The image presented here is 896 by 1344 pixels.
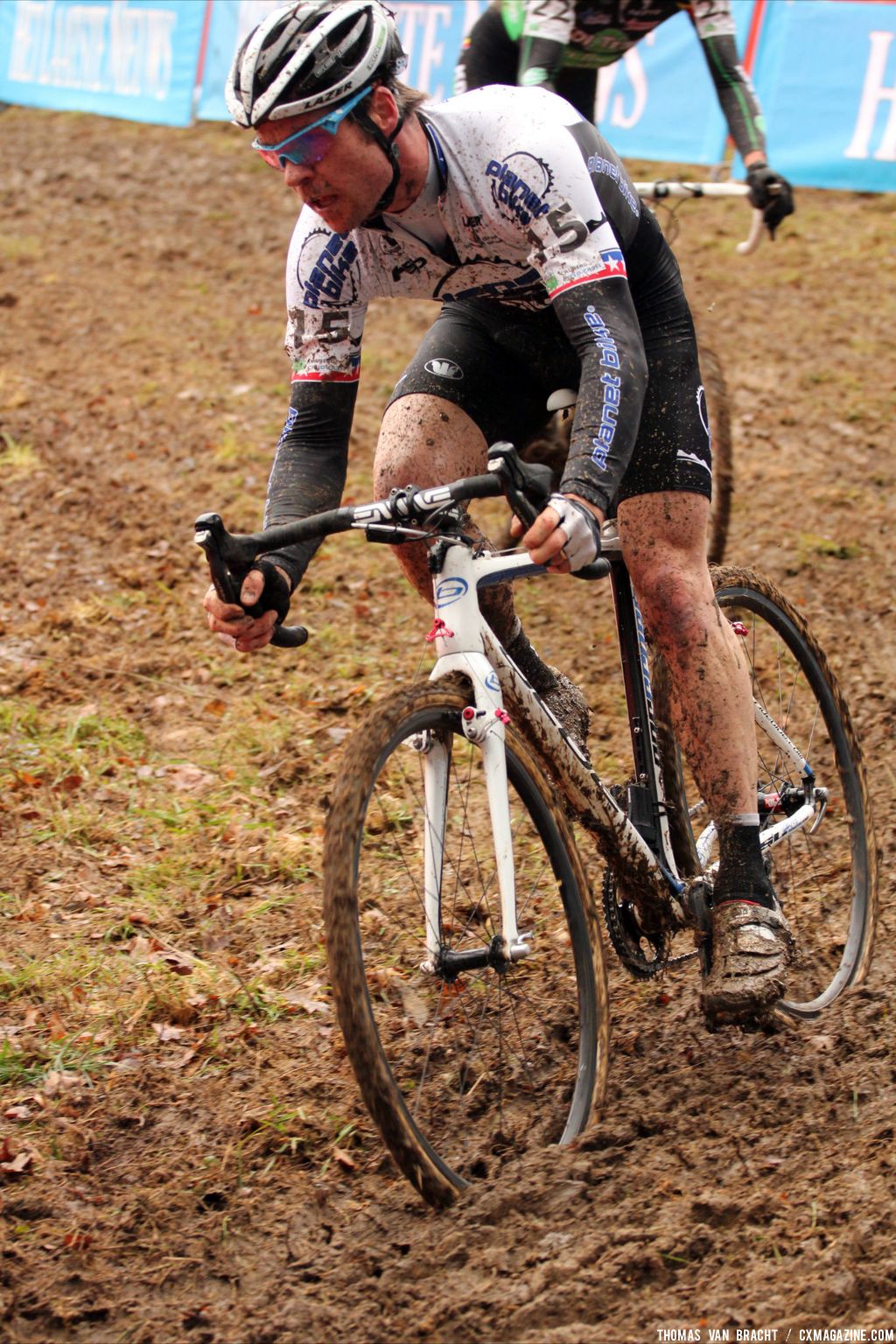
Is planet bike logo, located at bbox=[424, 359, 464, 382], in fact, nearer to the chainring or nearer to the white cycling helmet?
the white cycling helmet

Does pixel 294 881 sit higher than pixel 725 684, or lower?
lower

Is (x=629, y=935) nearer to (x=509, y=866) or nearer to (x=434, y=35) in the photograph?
(x=509, y=866)

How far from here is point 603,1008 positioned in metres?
3.17

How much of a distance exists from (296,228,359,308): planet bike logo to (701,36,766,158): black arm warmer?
3.52 meters

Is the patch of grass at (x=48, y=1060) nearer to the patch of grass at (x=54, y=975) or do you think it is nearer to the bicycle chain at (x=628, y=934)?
the patch of grass at (x=54, y=975)

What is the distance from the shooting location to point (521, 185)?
10.1ft

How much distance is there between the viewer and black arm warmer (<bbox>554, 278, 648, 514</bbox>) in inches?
115

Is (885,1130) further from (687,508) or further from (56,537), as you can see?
(56,537)

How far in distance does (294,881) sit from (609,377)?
2273 mm

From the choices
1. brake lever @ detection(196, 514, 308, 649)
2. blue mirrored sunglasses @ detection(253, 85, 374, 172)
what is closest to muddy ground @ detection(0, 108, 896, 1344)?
brake lever @ detection(196, 514, 308, 649)

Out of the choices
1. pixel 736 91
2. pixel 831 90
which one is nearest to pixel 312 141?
pixel 736 91

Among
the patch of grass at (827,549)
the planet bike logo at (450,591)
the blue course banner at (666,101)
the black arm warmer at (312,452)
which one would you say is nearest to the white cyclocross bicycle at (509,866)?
the planet bike logo at (450,591)

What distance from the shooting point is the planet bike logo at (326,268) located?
11.0 feet

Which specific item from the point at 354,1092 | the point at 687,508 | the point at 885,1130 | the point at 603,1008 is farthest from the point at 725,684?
the point at 354,1092
